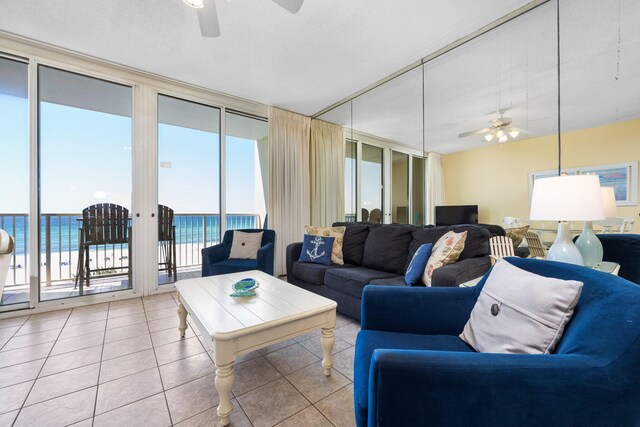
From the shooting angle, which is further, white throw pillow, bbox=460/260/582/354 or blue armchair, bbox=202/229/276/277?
blue armchair, bbox=202/229/276/277

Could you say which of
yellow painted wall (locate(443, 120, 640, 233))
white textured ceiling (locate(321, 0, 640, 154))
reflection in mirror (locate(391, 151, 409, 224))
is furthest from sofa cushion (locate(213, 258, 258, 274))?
yellow painted wall (locate(443, 120, 640, 233))

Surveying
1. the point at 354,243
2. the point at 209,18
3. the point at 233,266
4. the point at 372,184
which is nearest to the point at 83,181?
the point at 233,266

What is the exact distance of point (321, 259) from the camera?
2846 millimetres

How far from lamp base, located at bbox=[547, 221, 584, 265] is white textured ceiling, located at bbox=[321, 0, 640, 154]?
79.3 inches

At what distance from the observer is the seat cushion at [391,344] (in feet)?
3.17

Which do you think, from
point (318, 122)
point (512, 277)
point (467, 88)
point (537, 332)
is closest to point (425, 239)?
point (512, 277)

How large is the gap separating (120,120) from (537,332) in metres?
4.23

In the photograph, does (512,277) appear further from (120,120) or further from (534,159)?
Answer: (534,159)

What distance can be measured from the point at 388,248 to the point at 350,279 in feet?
1.81

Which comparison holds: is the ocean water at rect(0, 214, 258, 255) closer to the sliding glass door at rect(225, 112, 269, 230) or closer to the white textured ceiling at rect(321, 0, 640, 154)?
the sliding glass door at rect(225, 112, 269, 230)

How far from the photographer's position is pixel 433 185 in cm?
606

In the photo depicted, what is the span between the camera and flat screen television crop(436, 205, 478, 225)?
5.50 m

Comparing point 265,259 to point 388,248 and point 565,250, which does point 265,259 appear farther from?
point 565,250

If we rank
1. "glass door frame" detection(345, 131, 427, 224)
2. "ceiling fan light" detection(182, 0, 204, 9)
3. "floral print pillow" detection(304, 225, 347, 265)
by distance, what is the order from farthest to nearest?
"glass door frame" detection(345, 131, 427, 224), "floral print pillow" detection(304, 225, 347, 265), "ceiling fan light" detection(182, 0, 204, 9)
